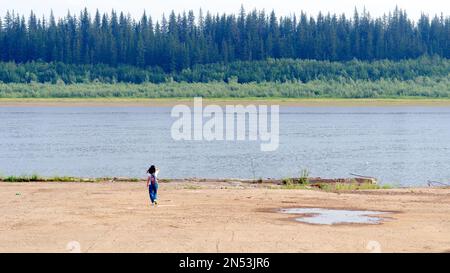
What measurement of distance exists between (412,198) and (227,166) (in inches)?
787

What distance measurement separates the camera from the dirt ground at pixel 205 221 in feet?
65.9

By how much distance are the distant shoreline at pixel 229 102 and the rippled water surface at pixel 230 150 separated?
81.5ft

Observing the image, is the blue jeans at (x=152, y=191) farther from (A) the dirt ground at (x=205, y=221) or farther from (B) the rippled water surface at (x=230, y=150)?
(B) the rippled water surface at (x=230, y=150)

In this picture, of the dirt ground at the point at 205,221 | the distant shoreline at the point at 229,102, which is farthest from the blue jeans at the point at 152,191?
the distant shoreline at the point at 229,102

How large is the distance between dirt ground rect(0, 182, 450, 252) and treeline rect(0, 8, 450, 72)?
118 meters

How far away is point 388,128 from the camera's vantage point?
86938mm

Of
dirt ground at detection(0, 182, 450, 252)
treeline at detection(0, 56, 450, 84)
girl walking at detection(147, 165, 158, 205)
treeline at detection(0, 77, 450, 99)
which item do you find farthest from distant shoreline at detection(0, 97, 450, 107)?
girl walking at detection(147, 165, 158, 205)

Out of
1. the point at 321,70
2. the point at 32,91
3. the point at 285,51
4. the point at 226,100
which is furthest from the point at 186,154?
the point at 285,51

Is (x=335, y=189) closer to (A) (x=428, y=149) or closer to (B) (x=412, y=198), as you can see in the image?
(B) (x=412, y=198)

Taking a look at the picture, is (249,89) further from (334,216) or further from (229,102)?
(334,216)

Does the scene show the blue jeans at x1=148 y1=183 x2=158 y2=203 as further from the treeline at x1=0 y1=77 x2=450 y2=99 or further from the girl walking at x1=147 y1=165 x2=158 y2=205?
the treeline at x1=0 y1=77 x2=450 y2=99

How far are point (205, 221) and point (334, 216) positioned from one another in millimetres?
3343

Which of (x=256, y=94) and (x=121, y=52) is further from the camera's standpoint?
(x=121, y=52)

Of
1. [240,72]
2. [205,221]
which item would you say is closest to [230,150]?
[205,221]
